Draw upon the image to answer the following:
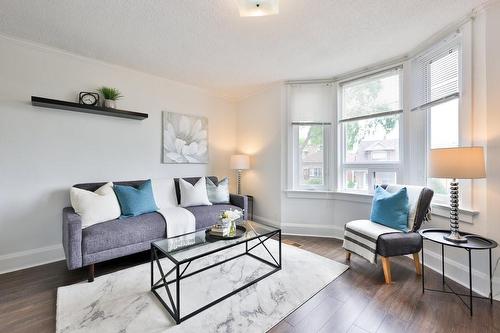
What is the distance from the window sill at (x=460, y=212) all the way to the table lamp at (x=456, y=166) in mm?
293

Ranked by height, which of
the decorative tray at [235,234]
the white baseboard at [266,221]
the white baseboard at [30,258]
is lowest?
the white baseboard at [30,258]

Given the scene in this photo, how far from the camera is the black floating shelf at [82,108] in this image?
2396 millimetres

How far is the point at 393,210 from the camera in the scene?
230 centimetres

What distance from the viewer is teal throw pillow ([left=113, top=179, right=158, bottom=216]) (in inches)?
101

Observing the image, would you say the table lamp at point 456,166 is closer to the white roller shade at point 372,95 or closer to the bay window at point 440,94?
the bay window at point 440,94

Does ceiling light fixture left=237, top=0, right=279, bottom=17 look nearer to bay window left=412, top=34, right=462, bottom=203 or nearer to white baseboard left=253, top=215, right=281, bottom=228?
bay window left=412, top=34, right=462, bottom=203

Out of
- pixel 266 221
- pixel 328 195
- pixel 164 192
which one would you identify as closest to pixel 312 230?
pixel 328 195

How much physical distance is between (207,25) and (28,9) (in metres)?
1.55

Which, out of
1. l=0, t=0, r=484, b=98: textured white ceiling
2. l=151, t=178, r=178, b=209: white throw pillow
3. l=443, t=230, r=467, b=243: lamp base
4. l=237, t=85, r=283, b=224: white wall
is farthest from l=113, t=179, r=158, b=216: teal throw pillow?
l=443, t=230, r=467, b=243: lamp base

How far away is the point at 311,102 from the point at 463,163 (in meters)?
2.18

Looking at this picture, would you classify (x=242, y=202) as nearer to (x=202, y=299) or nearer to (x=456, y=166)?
(x=202, y=299)

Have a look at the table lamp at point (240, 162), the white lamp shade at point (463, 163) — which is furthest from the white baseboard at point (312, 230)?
the white lamp shade at point (463, 163)

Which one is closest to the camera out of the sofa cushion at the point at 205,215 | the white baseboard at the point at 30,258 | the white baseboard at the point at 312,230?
the white baseboard at the point at 30,258

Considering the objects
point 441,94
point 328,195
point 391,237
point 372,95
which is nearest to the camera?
point 391,237
